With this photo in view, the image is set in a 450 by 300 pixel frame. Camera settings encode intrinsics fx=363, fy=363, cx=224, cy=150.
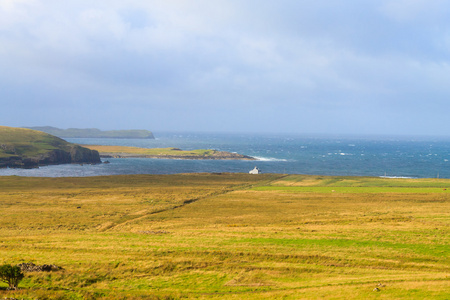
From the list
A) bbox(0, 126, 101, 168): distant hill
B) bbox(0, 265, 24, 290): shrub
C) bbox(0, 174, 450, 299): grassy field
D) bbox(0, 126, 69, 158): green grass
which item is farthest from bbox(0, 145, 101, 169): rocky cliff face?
bbox(0, 265, 24, 290): shrub

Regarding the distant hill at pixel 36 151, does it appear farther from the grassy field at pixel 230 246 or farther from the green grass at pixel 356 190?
the green grass at pixel 356 190

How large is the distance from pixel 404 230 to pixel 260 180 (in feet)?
202

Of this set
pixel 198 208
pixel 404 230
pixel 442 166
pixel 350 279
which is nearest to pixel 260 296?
pixel 350 279

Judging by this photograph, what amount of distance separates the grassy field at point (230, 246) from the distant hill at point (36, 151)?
7905 centimetres

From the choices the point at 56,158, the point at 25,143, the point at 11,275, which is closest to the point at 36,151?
the point at 56,158

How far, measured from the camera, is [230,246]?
3117 centimetres

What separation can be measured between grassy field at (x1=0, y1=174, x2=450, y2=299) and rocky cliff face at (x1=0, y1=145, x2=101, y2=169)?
3011 inches

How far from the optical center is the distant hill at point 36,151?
13364 cm

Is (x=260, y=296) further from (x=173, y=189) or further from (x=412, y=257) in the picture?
(x=173, y=189)

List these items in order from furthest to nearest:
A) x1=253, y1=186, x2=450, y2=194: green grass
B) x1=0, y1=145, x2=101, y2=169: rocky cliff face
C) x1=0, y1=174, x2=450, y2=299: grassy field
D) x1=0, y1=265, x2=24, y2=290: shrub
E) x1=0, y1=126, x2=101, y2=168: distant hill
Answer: x1=0, y1=126, x2=101, y2=168: distant hill, x1=0, y1=145, x2=101, y2=169: rocky cliff face, x1=253, y1=186, x2=450, y2=194: green grass, x1=0, y1=174, x2=450, y2=299: grassy field, x1=0, y1=265, x2=24, y2=290: shrub

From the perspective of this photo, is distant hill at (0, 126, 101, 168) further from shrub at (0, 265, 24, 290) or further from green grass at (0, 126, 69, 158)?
shrub at (0, 265, 24, 290)

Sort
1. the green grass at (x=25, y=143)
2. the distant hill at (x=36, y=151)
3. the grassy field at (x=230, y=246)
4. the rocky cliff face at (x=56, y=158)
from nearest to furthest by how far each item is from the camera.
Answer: the grassy field at (x=230, y=246) < the rocky cliff face at (x=56, y=158) < the distant hill at (x=36, y=151) < the green grass at (x=25, y=143)

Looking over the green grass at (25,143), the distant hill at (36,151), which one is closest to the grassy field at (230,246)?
the distant hill at (36,151)

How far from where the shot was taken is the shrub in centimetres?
1992
